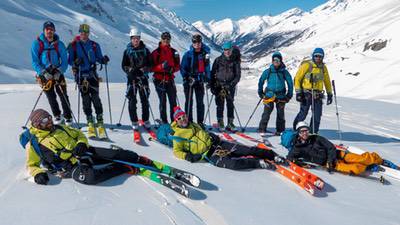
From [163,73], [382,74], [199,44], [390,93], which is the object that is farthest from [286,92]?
[382,74]

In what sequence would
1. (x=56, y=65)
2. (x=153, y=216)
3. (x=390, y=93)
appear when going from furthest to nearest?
(x=390, y=93), (x=56, y=65), (x=153, y=216)

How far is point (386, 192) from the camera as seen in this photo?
21.5 ft

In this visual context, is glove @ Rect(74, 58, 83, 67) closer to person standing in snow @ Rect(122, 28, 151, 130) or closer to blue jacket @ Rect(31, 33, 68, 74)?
blue jacket @ Rect(31, 33, 68, 74)

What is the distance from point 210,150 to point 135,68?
3.21 m

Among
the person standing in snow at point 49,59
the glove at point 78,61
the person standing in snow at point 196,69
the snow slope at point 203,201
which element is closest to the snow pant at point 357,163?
the snow slope at point 203,201

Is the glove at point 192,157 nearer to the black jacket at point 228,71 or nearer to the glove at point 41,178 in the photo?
the glove at point 41,178

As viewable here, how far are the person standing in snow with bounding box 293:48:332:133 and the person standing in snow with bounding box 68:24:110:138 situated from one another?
5.26m

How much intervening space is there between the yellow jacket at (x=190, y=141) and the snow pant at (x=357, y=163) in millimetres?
2722

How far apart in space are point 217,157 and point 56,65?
453 cm

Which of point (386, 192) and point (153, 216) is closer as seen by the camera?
point (153, 216)

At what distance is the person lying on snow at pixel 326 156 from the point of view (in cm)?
713

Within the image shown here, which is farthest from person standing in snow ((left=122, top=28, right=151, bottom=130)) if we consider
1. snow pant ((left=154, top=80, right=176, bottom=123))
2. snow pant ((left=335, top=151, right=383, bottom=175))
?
snow pant ((left=335, top=151, right=383, bottom=175))

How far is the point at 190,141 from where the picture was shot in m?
7.59

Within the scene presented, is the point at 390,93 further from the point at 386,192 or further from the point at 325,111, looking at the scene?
the point at 386,192
